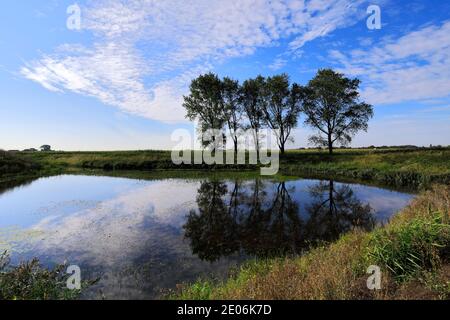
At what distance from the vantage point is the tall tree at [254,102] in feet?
203

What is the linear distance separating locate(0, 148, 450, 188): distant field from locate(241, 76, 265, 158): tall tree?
9481mm

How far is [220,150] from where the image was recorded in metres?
67.9

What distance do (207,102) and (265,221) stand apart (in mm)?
48857

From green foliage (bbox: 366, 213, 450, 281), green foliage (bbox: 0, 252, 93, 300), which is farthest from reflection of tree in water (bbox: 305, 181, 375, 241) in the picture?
green foliage (bbox: 0, 252, 93, 300)

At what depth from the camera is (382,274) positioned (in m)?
7.32

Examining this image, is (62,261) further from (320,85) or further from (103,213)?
(320,85)

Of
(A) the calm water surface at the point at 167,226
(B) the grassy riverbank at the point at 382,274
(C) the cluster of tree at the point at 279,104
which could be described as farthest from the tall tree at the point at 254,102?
(B) the grassy riverbank at the point at 382,274

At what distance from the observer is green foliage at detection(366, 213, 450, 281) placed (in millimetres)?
7410

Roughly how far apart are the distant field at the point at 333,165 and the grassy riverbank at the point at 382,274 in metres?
22.3

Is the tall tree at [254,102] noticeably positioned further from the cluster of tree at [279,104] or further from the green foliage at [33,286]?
the green foliage at [33,286]

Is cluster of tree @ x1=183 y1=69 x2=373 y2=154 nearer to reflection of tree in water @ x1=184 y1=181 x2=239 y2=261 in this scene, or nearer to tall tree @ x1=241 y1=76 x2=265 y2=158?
tall tree @ x1=241 y1=76 x2=265 y2=158

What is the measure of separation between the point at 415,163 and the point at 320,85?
944 inches

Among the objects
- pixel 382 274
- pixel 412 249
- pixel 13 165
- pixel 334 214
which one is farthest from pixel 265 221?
pixel 13 165
